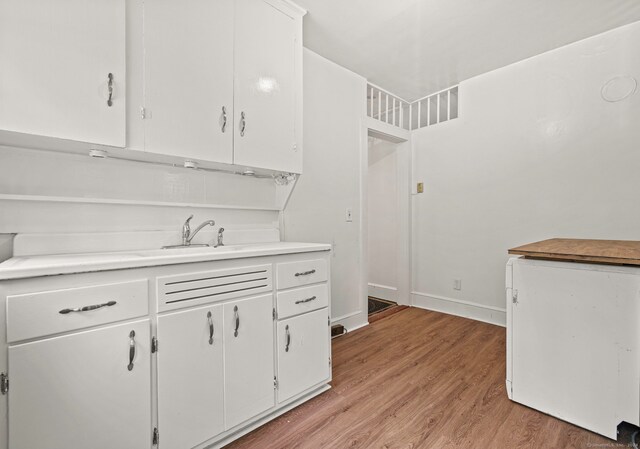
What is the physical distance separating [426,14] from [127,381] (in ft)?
9.45

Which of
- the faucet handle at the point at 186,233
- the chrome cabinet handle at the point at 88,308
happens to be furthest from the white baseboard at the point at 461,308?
the chrome cabinet handle at the point at 88,308

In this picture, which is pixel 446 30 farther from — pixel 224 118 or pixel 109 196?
pixel 109 196

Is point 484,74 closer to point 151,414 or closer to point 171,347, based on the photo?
point 171,347

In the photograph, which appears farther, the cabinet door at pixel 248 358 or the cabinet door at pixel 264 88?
the cabinet door at pixel 264 88

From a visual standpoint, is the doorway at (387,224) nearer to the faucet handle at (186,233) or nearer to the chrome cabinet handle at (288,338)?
the chrome cabinet handle at (288,338)

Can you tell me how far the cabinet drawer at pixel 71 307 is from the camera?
94 cm

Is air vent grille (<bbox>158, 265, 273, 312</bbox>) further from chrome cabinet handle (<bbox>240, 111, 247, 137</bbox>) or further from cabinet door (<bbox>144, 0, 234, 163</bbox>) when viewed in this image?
chrome cabinet handle (<bbox>240, 111, 247, 137</bbox>)

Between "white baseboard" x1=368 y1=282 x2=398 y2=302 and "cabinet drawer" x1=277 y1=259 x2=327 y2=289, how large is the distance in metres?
2.31

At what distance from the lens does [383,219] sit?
4020 mm

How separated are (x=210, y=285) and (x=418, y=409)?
141 cm

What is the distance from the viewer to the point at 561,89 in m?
2.62

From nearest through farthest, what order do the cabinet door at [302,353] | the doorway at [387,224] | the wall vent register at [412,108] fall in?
1. the cabinet door at [302,353]
2. the wall vent register at [412,108]
3. the doorway at [387,224]

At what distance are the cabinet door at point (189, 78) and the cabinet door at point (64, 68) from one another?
0.45 ft

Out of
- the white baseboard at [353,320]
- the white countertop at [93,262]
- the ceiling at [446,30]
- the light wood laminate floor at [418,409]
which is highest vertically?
the ceiling at [446,30]
